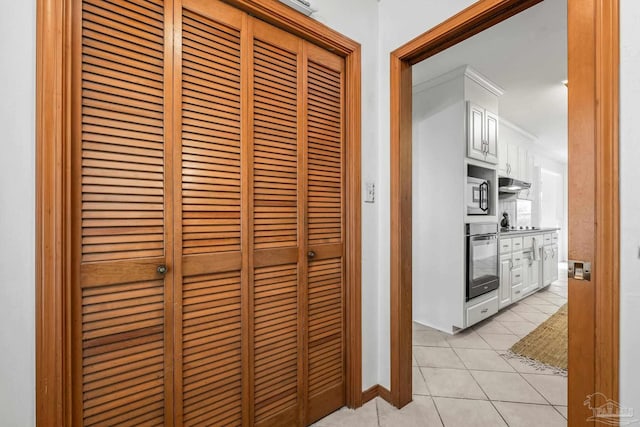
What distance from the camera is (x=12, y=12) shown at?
0.89 m

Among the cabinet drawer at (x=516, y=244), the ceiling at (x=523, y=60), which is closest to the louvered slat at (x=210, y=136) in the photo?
the ceiling at (x=523, y=60)

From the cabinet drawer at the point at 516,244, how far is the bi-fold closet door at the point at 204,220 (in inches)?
116

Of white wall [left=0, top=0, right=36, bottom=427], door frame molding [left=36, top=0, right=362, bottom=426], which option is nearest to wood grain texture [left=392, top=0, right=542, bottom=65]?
door frame molding [left=36, top=0, right=362, bottom=426]

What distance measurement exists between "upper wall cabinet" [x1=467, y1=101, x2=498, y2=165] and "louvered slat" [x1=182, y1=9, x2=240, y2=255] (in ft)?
8.08

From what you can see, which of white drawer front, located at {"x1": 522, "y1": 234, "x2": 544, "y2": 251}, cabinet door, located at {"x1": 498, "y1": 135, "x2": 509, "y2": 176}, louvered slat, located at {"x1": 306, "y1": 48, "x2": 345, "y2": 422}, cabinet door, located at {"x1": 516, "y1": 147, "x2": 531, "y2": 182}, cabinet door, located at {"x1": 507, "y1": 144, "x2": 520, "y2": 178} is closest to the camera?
louvered slat, located at {"x1": 306, "y1": 48, "x2": 345, "y2": 422}

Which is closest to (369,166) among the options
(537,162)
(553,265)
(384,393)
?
(384,393)

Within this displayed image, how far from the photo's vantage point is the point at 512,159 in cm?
446

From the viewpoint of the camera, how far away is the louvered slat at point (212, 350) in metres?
1.19

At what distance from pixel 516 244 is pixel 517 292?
24.5 inches

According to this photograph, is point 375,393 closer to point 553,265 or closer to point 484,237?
point 484,237

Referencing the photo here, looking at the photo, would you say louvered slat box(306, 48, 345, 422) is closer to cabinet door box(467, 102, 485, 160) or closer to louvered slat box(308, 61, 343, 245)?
louvered slat box(308, 61, 343, 245)

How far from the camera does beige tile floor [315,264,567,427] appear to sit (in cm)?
164

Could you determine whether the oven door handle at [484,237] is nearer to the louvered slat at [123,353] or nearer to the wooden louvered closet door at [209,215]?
the wooden louvered closet door at [209,215]

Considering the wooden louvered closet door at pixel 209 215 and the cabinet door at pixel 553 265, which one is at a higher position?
the wooden louvered closet door at pixel 209 215
